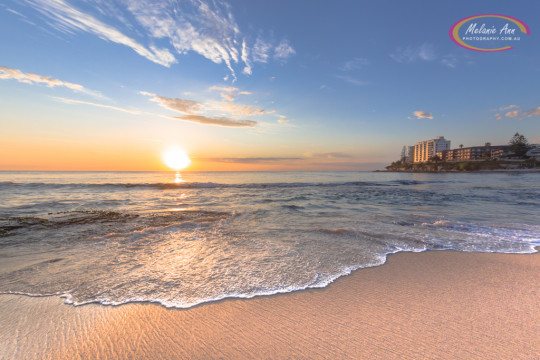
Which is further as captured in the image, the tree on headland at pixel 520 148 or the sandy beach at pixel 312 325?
the tree on headland at pixel 520 148

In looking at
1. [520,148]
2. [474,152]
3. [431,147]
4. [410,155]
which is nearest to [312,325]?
[520,148]

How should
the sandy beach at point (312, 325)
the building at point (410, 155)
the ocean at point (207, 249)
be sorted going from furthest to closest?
the building at point (410, 155), the ocean at point (207, 249), the sandy beach at point (312, 325)

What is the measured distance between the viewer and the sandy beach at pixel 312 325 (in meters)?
1.82

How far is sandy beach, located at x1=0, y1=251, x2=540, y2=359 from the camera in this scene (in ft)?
5.97

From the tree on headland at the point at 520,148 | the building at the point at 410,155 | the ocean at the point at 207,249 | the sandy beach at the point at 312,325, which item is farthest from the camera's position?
the building at the point at 410,155

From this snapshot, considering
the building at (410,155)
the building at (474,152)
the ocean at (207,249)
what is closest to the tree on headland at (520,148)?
the building at (474,152)

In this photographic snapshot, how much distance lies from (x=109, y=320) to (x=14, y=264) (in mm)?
3081

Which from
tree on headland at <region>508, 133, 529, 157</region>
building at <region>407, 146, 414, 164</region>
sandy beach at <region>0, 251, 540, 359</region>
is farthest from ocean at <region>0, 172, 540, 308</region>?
building at <region>407, 146, 414, 164</region>

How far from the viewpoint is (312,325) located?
2.12 m

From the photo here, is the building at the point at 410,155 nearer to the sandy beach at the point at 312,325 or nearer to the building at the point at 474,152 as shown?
the building at the point at 474,152

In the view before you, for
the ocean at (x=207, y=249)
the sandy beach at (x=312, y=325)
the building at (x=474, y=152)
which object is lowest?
the ocean at (x=207, y=249)

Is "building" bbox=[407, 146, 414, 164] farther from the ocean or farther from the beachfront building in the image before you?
the ocean

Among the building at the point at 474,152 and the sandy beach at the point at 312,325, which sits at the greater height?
the building at the point at 474,152

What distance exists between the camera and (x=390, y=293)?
269cm
